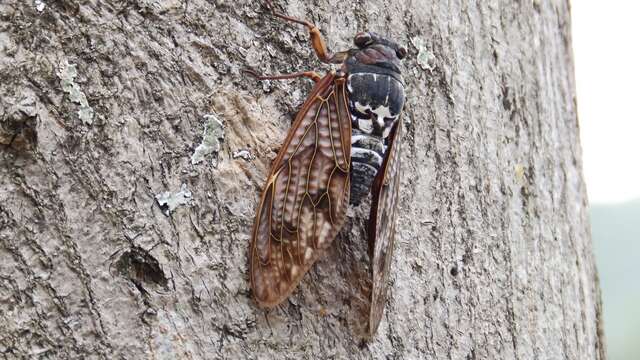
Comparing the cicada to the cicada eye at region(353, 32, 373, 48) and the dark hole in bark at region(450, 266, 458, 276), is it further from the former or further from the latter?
the dark hole in bark at region(450, 266, 458, 276)

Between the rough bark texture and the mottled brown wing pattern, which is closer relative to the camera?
the rough bark texture

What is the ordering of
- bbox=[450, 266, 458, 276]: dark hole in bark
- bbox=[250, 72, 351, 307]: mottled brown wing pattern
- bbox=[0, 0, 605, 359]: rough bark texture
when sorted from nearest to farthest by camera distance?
1. bbox=[0, 0, 605, 359]: rough bark texture
2. bbox=[250, 72, 351, 307]: mottled brown wing pattern
3. bbox=[450, 266, 458, 276]: dark hole in bark

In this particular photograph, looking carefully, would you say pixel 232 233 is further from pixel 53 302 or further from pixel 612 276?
pixel 612 276

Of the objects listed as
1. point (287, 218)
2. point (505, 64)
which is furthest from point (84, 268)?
point (505, 64)

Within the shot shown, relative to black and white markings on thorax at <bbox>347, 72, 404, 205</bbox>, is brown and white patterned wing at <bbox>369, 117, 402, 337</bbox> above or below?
below

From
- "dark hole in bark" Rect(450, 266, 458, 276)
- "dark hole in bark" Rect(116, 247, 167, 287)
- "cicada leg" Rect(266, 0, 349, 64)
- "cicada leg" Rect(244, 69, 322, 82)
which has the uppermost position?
"cicada leg" Rect(266, 0, 349, 64)

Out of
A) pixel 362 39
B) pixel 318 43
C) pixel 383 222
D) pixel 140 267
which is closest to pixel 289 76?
pixel 318 43

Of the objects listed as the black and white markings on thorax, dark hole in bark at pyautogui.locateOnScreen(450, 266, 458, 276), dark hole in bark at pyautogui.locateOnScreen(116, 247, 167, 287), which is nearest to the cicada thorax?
the black and white markings on thorax

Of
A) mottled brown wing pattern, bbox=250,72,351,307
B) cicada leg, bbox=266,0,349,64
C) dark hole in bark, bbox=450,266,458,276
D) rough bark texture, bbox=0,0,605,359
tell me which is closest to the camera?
rough bark texture, bbox=0,0,605,359
